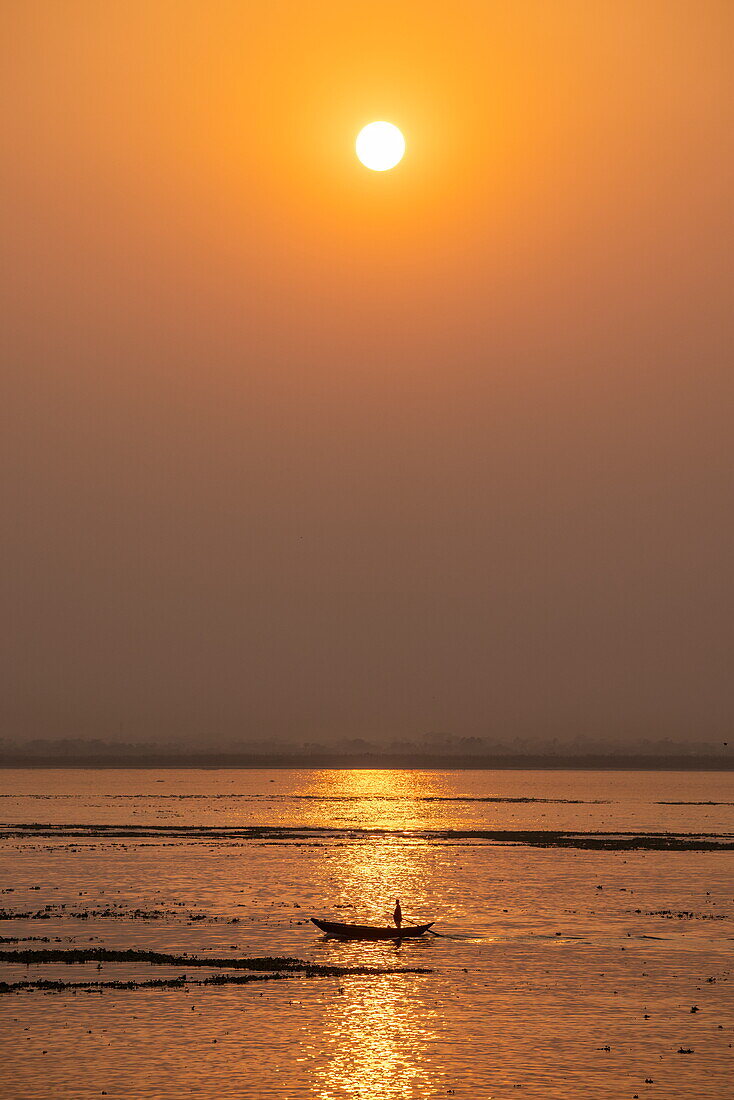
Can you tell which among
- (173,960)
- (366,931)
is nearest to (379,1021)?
(173,960)

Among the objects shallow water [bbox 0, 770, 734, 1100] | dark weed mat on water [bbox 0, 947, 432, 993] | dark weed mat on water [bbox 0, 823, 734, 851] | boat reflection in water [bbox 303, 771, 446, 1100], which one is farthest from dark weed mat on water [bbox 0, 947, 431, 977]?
dark weed mat on water [bbox 0, 823, 734, 851]

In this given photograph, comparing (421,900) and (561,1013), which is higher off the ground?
Result: (421,900)

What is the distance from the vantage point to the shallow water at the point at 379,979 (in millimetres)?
38562

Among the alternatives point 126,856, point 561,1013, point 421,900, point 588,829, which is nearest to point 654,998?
point 561,1013

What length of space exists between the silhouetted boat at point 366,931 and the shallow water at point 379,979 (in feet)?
→ 3.79

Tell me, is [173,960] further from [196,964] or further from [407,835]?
[407,835]

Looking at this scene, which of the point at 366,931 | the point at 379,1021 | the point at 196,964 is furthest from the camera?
the point at 366,931

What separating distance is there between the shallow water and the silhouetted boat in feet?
3.79

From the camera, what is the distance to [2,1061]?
3888 centimetres

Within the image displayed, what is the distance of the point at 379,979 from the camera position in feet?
171

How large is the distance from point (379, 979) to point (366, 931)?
1054cm

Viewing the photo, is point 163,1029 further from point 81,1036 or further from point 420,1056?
point 420,1056

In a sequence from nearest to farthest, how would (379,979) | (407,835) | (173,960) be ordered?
(379,979)
(173,960)
(407,835)

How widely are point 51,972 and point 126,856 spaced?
171 feet
